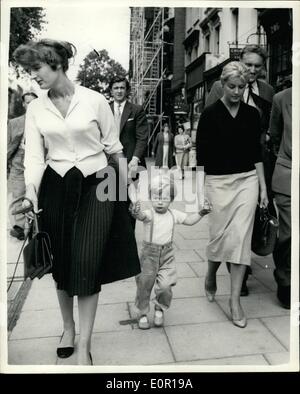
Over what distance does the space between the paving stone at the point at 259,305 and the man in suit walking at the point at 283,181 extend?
79 millimetres

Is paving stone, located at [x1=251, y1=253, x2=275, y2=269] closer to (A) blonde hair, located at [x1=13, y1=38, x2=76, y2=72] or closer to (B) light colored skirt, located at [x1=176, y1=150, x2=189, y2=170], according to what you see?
(A) blonde hair, located at [x1=13, y1=38, x2=76, y2=72]

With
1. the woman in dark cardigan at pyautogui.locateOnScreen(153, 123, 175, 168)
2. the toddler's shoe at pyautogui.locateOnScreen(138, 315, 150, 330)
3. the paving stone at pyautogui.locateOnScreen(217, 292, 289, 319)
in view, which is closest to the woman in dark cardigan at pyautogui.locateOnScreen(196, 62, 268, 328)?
the paving stone at pyautogui.locateOnScreen(217, 292, 289, 319)

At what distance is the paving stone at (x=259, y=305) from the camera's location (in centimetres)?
319

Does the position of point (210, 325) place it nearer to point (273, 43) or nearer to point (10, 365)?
point (10, 365)

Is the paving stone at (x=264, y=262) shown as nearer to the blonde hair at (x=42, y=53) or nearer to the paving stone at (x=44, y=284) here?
the paving stone at (x=44, y=284)

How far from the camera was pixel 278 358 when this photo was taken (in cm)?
255

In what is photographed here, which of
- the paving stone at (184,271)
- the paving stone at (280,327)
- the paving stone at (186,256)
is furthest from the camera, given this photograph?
the paving stone at (186,256)

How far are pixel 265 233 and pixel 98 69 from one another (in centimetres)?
176

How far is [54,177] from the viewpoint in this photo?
2.45 meters

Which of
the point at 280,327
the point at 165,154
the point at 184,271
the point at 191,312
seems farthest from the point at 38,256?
the point at 165,154

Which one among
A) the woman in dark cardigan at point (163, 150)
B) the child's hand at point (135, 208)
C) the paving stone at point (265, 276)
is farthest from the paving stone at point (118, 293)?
the woman in dark cardigan at point (163, 150)

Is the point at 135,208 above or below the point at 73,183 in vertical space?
below

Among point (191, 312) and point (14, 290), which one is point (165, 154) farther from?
point (191, 312)

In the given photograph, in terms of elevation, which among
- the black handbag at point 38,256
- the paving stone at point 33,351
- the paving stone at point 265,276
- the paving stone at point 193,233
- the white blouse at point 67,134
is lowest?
the paving stone at point 33,351
